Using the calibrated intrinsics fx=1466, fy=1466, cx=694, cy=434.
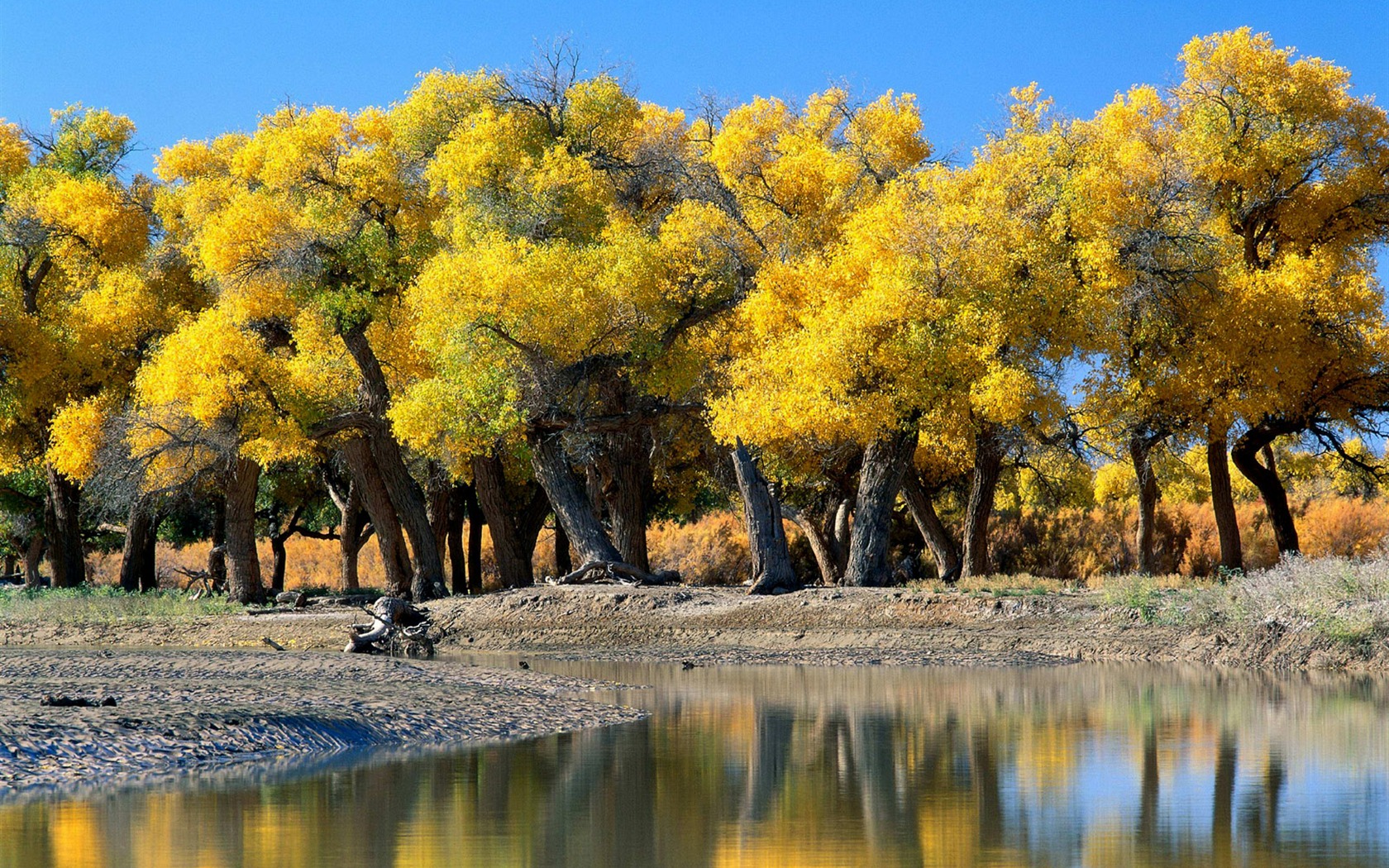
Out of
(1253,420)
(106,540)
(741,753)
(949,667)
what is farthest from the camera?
(106,540)

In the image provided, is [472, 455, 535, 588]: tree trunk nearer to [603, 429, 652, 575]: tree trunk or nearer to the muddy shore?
[603, 429, 652, 575]: tree trunk

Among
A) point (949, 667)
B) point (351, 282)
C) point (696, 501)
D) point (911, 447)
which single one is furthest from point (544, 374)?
point (696, 501)

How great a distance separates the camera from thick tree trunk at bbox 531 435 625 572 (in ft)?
96.1

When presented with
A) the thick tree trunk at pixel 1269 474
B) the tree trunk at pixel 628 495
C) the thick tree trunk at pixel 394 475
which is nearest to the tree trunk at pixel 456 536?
the thick tree trunk at pixel 394 475

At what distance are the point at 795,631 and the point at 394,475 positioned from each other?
11604mm

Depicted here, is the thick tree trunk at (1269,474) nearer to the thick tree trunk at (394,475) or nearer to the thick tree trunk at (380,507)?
the thick tree trunk at (394,475)

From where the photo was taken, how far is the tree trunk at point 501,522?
108ft

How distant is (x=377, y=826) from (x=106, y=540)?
46482 mm

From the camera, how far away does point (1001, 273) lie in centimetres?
2530

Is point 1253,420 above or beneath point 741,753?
above

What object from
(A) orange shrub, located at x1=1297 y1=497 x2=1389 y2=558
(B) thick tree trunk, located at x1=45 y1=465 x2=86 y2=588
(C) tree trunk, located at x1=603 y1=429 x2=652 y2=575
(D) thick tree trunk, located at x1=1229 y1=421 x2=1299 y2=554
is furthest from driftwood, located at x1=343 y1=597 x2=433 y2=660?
(A) orange shrub, located at x1=1297 y1=497 x2=1389 y2=558

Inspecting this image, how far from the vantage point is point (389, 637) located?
2181cm

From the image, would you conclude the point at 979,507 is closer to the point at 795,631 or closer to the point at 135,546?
the point at 795,631

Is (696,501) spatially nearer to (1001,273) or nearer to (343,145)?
(343,145)
